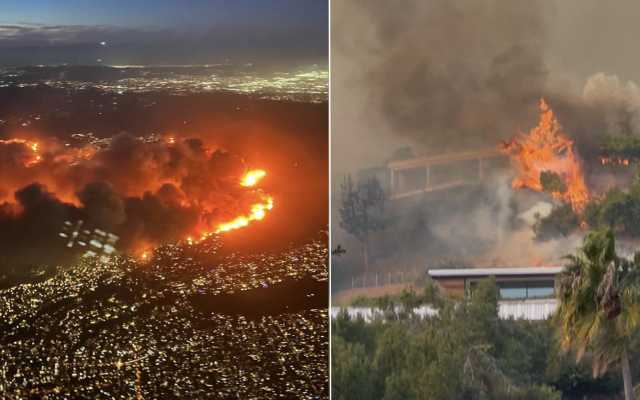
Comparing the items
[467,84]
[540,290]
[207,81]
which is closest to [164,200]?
[207,81]

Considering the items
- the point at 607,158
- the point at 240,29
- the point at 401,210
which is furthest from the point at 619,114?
the point at 240,29

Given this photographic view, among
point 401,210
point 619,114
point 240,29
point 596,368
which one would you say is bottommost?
point 596,368

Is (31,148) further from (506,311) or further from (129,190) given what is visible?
(506,311)

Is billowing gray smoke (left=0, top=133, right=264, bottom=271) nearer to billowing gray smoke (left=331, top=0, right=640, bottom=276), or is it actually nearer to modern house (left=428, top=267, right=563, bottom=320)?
billowing gray smoke (left=331, top=0, right=640, bottom=276)

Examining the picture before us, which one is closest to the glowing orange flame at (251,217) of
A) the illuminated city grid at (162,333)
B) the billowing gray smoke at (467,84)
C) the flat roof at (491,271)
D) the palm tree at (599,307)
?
the illuminated city grid at (162,333)

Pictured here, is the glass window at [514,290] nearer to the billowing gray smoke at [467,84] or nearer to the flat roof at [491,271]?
the flat roof at [491,271]

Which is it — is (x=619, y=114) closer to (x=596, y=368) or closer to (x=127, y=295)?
(x=596, y=368)
